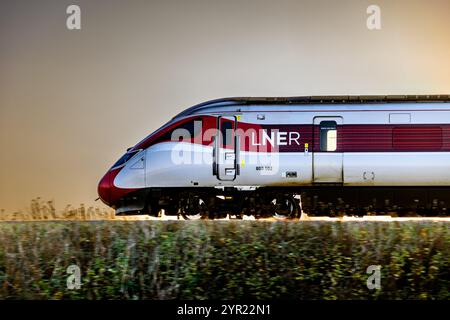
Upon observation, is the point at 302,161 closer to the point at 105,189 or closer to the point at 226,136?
the point at 226,136

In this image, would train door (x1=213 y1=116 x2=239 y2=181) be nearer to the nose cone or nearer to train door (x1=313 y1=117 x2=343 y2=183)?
train door (x1=313 y1=117 x2=343 y2=183)

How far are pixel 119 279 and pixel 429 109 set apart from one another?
451 inches

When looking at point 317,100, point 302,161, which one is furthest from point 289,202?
point 317,100

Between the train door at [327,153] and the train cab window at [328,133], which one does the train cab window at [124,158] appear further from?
the train cab window at [328,133]

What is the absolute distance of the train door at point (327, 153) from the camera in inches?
825

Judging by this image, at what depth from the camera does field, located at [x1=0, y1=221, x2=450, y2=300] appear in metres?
11.7

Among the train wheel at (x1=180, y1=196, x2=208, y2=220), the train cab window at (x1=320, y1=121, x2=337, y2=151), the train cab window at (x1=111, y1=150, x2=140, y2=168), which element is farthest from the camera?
the train cab window at (x1=111, y1=150, x2=140, y2=168)

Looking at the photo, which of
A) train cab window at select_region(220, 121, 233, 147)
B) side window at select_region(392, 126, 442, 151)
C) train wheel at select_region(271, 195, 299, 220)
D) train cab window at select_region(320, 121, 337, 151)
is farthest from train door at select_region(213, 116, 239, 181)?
side window at select_region(392, 126, 442, 151)

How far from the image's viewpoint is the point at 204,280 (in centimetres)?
1173

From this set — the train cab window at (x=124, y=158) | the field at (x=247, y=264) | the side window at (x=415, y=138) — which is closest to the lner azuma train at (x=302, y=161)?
the side window at (x=415, y=138)

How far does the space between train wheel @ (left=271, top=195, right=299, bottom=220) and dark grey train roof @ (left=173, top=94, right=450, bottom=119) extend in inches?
92.8

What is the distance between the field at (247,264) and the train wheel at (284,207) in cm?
908

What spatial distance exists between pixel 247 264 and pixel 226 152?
9.50 m
